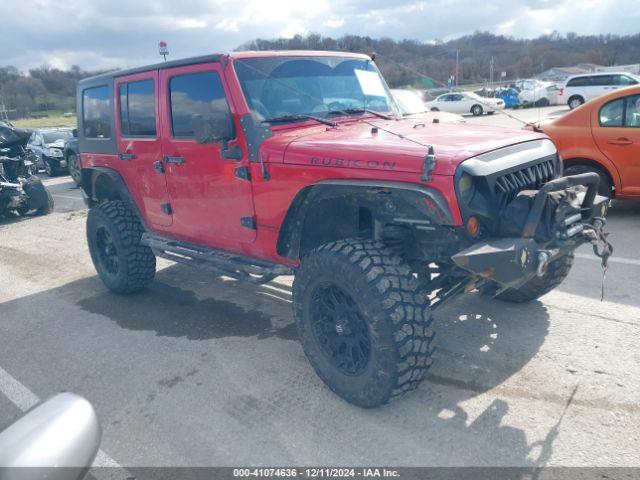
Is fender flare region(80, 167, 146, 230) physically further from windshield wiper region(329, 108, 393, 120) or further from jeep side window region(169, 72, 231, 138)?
windshield wiper region(329, 108, 393, 120)

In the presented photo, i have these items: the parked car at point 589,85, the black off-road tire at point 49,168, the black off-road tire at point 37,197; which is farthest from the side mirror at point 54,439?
the parked car at point 589,85

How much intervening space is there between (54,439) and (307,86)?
3322mm

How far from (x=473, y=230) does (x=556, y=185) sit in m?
0.52

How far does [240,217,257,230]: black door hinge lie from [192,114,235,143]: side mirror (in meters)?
0.60

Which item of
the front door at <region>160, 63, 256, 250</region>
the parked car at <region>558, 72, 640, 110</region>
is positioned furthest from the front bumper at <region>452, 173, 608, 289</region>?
the parked car at <region>558, 72, 640, 110</region>

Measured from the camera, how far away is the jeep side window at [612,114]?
6.64 m

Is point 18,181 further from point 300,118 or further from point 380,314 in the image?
point 380,314

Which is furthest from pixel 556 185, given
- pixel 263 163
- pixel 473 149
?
pixel 263 163

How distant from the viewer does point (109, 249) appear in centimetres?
570

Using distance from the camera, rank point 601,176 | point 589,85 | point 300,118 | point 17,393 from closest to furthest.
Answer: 1. point 17,393
2. point 300,118
3. point 601,176
4. point 589,85

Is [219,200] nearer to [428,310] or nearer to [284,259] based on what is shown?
[284,259]

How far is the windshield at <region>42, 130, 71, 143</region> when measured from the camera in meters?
17.5

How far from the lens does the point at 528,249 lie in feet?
9.50

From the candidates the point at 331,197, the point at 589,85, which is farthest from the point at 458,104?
the point at 331,197
